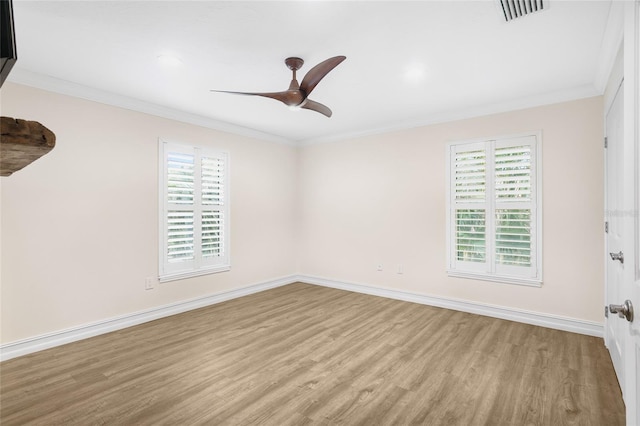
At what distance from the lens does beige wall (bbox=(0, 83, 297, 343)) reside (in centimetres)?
298

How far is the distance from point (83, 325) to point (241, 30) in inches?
130

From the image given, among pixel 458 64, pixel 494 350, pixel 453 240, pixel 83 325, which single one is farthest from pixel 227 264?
pixel 458 64

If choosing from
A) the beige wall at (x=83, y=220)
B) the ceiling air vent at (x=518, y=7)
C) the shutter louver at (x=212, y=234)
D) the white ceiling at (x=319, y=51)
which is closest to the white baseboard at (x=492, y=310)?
the shutter louver at (x=212, y=234)

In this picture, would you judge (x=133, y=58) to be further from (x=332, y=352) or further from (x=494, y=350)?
(x=494, y=350)

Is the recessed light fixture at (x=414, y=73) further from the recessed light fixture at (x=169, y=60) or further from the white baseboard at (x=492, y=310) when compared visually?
the white baseboard at (x=492, y=310)

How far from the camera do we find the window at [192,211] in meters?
4.08

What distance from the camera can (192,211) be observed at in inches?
171

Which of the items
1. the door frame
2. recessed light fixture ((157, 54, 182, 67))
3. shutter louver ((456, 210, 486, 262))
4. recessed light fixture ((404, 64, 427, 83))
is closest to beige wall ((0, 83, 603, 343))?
shutter louver ((456, 210, 486, 262))

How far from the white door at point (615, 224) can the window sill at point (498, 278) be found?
684 millimetres

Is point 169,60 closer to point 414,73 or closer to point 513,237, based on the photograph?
point 414,73

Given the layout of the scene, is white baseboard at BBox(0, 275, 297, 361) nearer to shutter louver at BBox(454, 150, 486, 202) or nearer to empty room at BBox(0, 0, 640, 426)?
empty room at BBox(0, 0, 640, 426)

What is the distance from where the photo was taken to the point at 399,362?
9.16 feet

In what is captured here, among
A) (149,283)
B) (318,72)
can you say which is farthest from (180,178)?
(318,72)

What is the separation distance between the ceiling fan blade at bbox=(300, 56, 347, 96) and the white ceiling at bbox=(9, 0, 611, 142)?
233 mm
